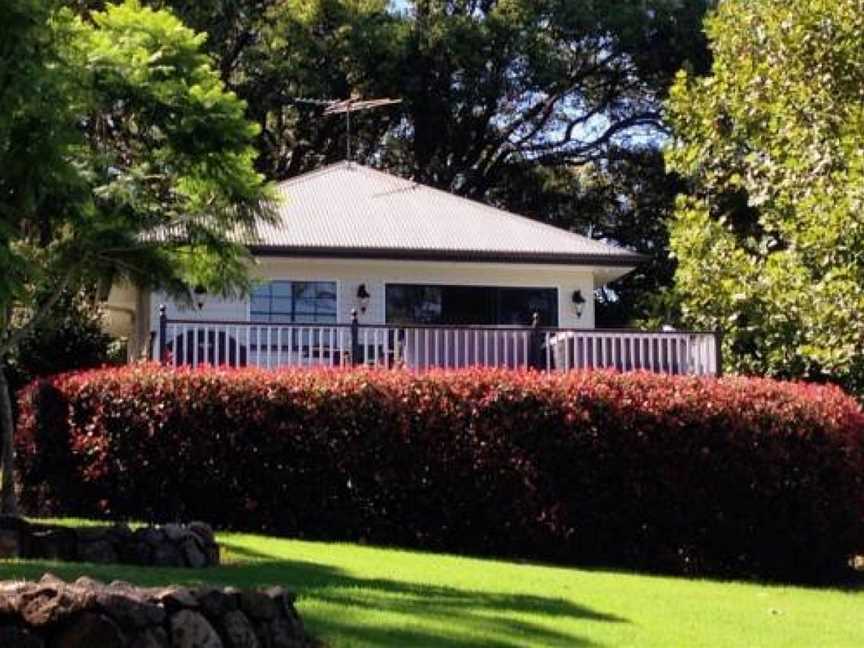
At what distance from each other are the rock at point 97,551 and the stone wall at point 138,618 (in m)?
3.71

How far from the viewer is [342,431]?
1486 cm

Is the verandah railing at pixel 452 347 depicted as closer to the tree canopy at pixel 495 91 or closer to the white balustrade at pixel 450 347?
the white balustrade at pixel 450 347

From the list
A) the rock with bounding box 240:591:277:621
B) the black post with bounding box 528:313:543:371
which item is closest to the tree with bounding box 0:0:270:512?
the rock with bounding box 240:591:277:621

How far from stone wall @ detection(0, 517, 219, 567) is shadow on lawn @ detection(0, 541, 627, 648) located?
1.14 ft

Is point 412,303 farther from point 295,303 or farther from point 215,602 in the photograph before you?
point 215,602

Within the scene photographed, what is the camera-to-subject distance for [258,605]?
288 inches

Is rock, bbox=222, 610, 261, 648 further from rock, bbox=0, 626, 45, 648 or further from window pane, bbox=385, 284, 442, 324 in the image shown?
window pane, bbox=385, 284, 442, 324

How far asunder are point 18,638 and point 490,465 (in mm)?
8723

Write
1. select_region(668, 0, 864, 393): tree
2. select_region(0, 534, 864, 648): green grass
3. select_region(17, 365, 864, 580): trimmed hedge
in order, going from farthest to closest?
select_region(668, 0, 864, 393): tree, select_region(17, 365, 864, 580): trimmed hedge, select_region(0, 534, 864, 648): green grass

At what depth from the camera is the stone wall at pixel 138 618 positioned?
21.3 feet

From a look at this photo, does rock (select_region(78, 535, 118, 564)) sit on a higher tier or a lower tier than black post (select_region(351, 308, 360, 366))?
lower

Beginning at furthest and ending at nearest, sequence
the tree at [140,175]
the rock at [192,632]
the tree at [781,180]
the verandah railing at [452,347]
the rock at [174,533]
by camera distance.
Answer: the verandah railing at [452,347] < the tree at [781,180] < the tree at [140,175] < the rock at [174,533] < the rock at [192,632]

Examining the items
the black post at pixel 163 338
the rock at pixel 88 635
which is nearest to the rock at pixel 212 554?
the rock at pixel 88 635

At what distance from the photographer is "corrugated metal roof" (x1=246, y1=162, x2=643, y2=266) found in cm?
2070
